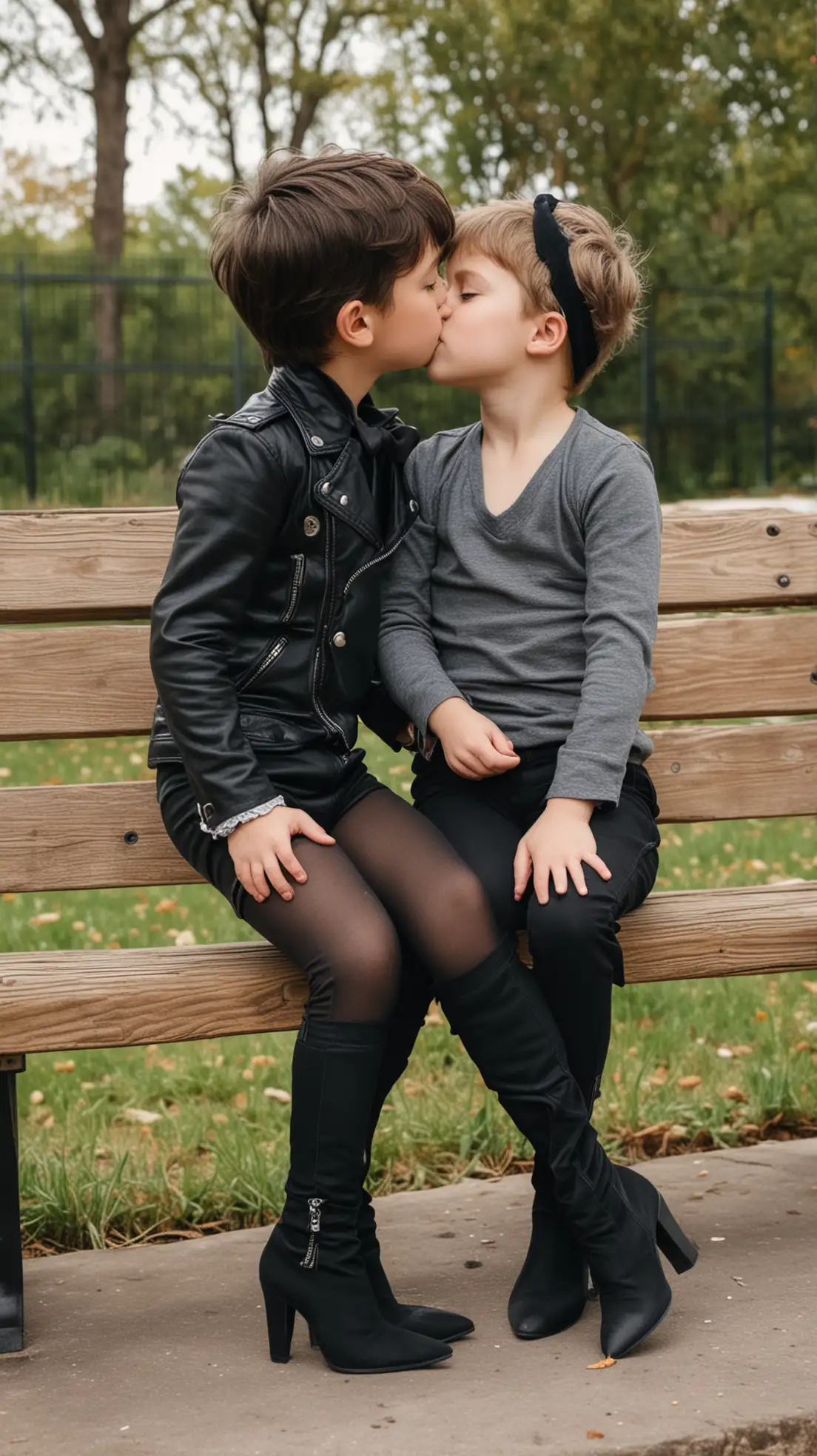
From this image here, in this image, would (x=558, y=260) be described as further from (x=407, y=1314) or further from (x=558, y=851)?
(x=407, y=1314)

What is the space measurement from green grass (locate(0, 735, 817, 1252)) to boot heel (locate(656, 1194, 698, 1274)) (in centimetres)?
68

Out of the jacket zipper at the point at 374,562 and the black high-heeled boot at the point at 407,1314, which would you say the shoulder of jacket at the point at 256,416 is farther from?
the black high-heeled boot at the point at 407,1314

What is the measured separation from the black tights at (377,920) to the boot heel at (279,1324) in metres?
0.38

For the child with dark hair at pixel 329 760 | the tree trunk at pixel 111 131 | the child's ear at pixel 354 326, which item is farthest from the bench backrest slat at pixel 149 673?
the tree trunk at pixel 111 131

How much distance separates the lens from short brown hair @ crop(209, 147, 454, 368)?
2.29 meters

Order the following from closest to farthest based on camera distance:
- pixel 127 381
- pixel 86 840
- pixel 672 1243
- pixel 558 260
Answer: pixel 672 1243 < pixel 558 260 < pixel 86 840 < pixel 127 381

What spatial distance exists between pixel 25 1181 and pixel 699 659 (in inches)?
56.8

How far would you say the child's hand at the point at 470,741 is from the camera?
2357 millimetres

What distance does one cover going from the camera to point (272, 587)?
89.9 inches

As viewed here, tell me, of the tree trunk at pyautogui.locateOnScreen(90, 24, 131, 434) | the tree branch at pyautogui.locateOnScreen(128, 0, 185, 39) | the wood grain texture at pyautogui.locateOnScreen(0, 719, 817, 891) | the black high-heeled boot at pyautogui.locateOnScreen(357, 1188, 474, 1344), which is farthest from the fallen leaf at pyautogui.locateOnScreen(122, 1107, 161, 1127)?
the tree branch at pyautogui.locateOnScreen(128, 0, 185, 39)

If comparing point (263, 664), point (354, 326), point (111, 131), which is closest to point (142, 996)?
point (263, 664)

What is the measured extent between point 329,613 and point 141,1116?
1362 mm

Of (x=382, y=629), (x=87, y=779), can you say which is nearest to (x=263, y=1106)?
(x=382, y=629)

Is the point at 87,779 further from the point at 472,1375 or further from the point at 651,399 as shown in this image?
the point at 651,399
